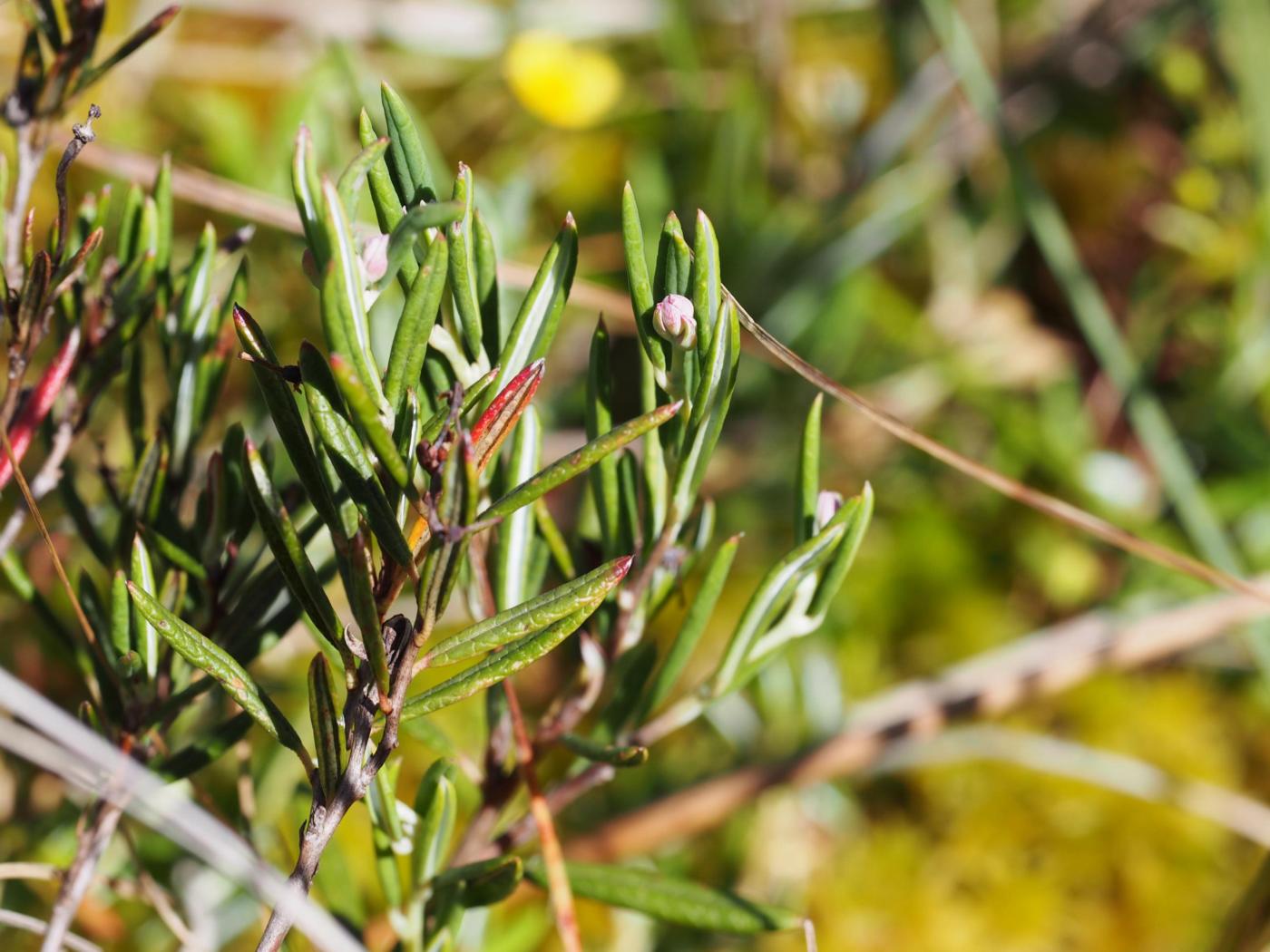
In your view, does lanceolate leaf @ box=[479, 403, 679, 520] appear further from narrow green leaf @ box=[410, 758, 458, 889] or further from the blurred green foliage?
the blurred green foliage

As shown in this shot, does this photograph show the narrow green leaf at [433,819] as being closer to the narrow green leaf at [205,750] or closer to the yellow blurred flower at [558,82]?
the narrow green leaf at [205,750]

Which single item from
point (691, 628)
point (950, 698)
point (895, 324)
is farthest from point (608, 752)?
point (895, 324)

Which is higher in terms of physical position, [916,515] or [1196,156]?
[1196,156]

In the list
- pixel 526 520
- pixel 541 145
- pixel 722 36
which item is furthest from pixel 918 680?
pixel 722 36

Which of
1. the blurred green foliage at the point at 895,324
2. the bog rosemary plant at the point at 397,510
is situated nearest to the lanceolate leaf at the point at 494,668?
the bog rosemary plant at the point at 397,510

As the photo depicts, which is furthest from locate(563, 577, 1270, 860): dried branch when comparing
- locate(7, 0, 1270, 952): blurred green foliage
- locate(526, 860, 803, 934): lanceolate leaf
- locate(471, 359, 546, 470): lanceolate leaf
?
locate(471, 359, 546, 470): lanceolate leaf

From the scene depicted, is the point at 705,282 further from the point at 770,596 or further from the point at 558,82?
the point at 558,82

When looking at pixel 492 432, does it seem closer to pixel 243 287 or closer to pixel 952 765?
pixel 243 287
